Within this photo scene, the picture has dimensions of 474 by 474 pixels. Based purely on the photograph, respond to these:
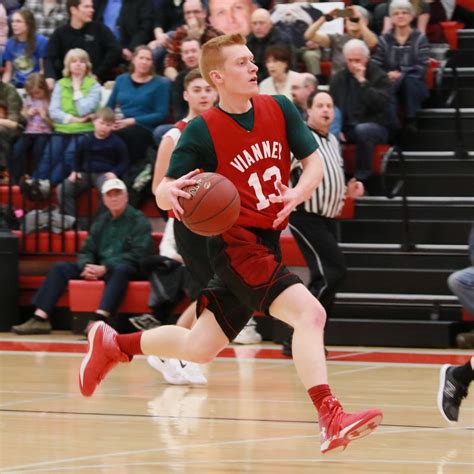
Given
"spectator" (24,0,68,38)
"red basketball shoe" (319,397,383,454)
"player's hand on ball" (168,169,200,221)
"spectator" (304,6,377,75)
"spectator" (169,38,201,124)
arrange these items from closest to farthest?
"red basketball shoe" (319,397,383,454) < "player's hand on ball" (168,169,200,221) < "spectator" (169,38,201,124) < "spectator" (304,6,377,75) < "spectator" (24,0,68,38)

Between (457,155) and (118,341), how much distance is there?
5955 millimetres

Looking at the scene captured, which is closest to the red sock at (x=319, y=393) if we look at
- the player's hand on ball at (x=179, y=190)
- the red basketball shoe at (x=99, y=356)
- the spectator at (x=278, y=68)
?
the player's hand on ball at (x=179, y=190)

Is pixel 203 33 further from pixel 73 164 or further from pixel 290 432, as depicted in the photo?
pixel 290 432

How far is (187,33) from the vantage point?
1186 centimetres

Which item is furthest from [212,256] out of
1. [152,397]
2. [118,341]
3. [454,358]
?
[454,358]

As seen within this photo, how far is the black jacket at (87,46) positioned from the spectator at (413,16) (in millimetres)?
2627

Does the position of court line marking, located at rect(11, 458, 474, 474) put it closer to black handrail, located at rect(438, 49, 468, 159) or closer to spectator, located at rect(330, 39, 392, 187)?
spectator, located at rect(330, 39, 392, 187)

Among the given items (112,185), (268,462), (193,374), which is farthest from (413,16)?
(268,462)

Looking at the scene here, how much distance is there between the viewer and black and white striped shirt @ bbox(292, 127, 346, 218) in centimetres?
871

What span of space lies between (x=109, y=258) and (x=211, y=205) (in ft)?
17.8

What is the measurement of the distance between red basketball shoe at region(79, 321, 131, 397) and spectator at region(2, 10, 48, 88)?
7355mm

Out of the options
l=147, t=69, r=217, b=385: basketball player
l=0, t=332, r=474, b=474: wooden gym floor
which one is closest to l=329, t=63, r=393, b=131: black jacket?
l=0, t=332, r=474, b=474: wooden gym floor

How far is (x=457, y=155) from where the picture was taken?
11.2 m

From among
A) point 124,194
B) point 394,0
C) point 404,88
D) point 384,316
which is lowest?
point 384,316
